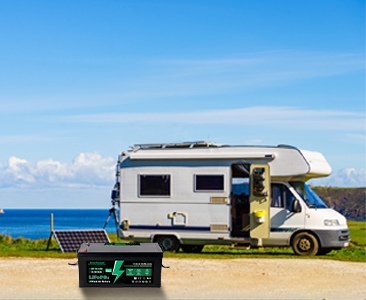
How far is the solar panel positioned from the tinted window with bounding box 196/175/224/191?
3.27m

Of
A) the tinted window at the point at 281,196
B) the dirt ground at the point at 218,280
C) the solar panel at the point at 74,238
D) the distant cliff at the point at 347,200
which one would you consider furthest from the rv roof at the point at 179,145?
the distant cliff at the point at 347,200

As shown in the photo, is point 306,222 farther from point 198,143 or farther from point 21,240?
point 21,240

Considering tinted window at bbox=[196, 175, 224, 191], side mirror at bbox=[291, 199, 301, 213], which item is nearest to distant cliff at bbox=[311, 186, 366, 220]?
side mirror at bbox=[291, 199, 301, 213]

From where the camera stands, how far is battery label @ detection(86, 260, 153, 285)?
617 cm

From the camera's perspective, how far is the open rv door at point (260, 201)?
15359mm

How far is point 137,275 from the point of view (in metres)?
6.21

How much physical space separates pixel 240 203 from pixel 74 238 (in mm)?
4874

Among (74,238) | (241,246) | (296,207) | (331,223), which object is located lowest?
(241,246)

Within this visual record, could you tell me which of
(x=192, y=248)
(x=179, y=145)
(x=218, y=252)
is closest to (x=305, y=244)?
(x=218, y=252)

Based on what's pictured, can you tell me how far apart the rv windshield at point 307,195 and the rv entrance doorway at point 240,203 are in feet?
4.38

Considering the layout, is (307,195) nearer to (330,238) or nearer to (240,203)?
(330,238)

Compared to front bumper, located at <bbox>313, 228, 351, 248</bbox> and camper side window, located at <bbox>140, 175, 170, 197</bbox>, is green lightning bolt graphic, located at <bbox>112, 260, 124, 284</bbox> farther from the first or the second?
front bumper, located at <bbox>313, 228, 351, 248</bbox>

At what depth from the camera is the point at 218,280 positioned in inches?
415

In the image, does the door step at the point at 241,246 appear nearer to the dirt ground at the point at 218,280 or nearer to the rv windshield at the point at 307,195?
the rv windshield at the point at 307,195
